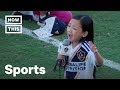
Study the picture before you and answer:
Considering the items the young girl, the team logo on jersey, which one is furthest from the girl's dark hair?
the team logo on jersey

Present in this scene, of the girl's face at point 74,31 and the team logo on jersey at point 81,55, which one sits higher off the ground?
the girl's face at point 74,31

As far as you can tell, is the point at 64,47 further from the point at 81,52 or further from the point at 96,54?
the point at 96,54

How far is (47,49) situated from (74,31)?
0.25 meters

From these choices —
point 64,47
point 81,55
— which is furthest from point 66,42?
point 81,55

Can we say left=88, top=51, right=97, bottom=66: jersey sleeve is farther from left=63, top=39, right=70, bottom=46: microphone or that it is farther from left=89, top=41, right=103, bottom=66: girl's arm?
left=63, top=39, right=70, bottom=46: microphone

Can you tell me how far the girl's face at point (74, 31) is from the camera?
7.43ft

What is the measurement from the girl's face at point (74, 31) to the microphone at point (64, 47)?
0.13 feet

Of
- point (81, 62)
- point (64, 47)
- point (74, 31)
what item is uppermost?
point (74, 31)

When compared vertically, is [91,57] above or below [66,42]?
below

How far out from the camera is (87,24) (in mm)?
2260

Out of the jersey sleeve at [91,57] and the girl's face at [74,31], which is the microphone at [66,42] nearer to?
the girl's face at [74,31]

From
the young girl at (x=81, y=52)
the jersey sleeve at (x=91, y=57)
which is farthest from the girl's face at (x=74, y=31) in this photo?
the jersey sleeve at (x=91, y=57)
